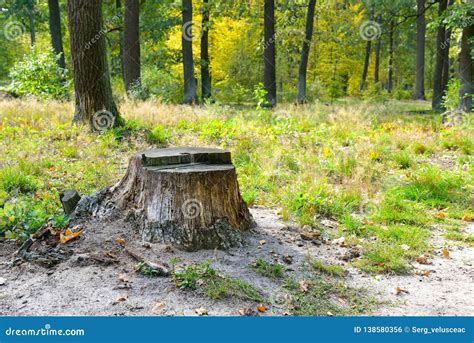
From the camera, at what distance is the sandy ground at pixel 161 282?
11.3ft

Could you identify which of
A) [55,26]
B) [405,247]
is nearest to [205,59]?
[55,26]

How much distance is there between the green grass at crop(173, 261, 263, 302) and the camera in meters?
3.64

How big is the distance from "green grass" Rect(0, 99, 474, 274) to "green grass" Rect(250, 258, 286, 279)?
922 millimetres

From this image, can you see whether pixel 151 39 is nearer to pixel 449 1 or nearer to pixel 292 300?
pixel 449 1

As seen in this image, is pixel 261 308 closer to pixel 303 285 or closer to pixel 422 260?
pixel 303 285

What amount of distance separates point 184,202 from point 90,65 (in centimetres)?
583

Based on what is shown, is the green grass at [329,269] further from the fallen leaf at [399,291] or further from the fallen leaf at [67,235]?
the fallen leaf at [67,235]

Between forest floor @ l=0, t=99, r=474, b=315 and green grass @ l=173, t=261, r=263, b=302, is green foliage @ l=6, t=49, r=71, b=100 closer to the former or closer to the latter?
forest floor @ l=0, t=99, r=474, b=315

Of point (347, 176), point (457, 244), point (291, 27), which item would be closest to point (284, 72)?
point (291, 27)

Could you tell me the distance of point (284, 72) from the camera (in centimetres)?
3162

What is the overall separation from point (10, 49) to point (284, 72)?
28002 mm

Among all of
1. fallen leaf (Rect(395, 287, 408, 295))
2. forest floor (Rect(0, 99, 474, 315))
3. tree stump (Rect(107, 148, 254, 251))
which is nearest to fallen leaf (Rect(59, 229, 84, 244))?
forest floor (Rect(0, 99, 474, 315))

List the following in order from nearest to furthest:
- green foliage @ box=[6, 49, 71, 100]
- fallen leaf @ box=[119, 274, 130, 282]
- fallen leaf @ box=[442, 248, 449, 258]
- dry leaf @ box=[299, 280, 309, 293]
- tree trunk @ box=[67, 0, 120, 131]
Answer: fallen leaf @ box=[119, 274, 130, 282]
dry leaf @ box=[299, 280, 309, 293]
fallen leaf @ box=[442, 248, 449, 258]
tree trunk @ box=[67, 0, 120, 131]
green foliage @ box=[6, 49, 71, 100]

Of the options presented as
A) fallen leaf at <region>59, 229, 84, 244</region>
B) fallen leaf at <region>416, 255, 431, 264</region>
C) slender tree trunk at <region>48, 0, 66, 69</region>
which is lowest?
fallen leaf at <region>416, 255, 431, 264</region>
